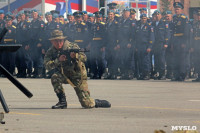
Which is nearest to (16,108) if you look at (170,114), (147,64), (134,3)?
(170,114)

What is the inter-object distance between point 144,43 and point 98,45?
1720 millimetres

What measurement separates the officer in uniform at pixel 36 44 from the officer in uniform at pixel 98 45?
196 centimetres

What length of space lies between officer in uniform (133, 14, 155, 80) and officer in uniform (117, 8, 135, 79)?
29 cm

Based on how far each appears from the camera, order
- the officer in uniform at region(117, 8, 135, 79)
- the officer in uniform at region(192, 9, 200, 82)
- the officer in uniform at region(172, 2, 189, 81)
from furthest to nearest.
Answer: the officer in uniform at region(117, 8, 135, 79)
the officer in uniform at region(192, 9, 200, 82)
the officer in uniform at region(172, 2, 189, 81)

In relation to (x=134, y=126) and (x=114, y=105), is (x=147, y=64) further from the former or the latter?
(x=134, y=126)

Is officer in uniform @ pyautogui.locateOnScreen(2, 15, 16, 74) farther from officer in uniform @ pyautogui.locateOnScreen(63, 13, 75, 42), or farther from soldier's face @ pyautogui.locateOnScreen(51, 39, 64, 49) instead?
soldier's face @ pyautogui.locateOnScreen(51, 39, 64, 49)

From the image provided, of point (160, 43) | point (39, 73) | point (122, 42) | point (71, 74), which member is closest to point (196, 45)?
point (160, 43)

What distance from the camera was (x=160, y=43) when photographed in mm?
24750

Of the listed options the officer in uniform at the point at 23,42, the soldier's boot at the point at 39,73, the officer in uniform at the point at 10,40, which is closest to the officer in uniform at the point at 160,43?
the soldier's boot at the point at 39,73

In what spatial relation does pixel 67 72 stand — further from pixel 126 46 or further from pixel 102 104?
pixel 126 46

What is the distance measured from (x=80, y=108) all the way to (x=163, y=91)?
5.15 metres

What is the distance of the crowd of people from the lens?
23859 mm

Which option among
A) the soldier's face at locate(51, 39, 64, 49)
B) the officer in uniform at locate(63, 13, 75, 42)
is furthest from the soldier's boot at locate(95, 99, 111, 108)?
the officer in uniform at locate(63, 13, 75, 42)

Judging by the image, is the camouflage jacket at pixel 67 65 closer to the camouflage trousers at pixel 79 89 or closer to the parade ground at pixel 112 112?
the camouflage trousers at pixel 79 89
